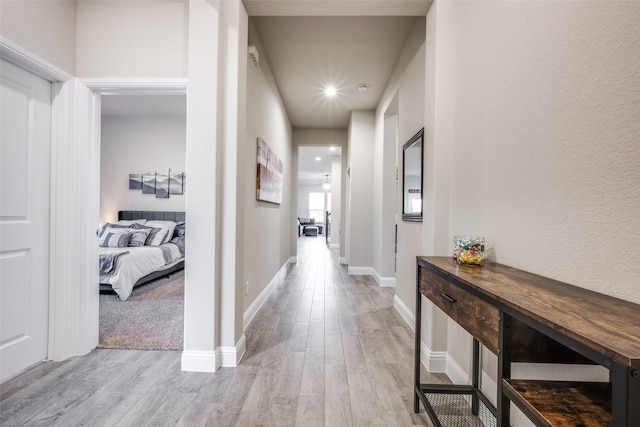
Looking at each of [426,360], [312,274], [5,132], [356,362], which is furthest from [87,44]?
[312,274]

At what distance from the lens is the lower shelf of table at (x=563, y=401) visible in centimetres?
67

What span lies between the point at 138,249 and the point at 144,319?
1450mm

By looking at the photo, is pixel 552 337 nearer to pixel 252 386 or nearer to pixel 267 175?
pixel 252 386

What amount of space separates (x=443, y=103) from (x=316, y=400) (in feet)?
6.44

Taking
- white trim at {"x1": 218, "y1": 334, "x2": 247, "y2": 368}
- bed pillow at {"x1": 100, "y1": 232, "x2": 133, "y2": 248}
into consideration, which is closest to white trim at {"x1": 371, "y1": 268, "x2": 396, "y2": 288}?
white trim at {"x1": 218, "y1": 334, "x2": 247, "y2": 368}

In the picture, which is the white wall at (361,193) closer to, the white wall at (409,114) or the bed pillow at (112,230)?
the white wall at (409,114)

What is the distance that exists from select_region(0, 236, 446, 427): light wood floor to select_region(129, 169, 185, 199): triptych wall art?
3.84 meters

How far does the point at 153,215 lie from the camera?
548cm

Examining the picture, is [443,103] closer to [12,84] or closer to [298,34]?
[298,34]

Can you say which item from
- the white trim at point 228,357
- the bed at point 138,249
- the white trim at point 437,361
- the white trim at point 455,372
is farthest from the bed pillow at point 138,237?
the white trim at point 455,372

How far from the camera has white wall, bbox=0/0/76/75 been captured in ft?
5.47

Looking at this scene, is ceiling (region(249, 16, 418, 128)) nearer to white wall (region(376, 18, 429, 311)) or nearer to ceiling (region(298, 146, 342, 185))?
white wall (region(376, 18, 429, 311))

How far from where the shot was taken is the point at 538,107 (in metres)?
1.18

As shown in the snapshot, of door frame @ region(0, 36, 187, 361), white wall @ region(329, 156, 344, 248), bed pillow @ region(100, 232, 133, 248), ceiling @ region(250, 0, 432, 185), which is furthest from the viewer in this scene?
white wall @ region(329, 156, 344, 248)
